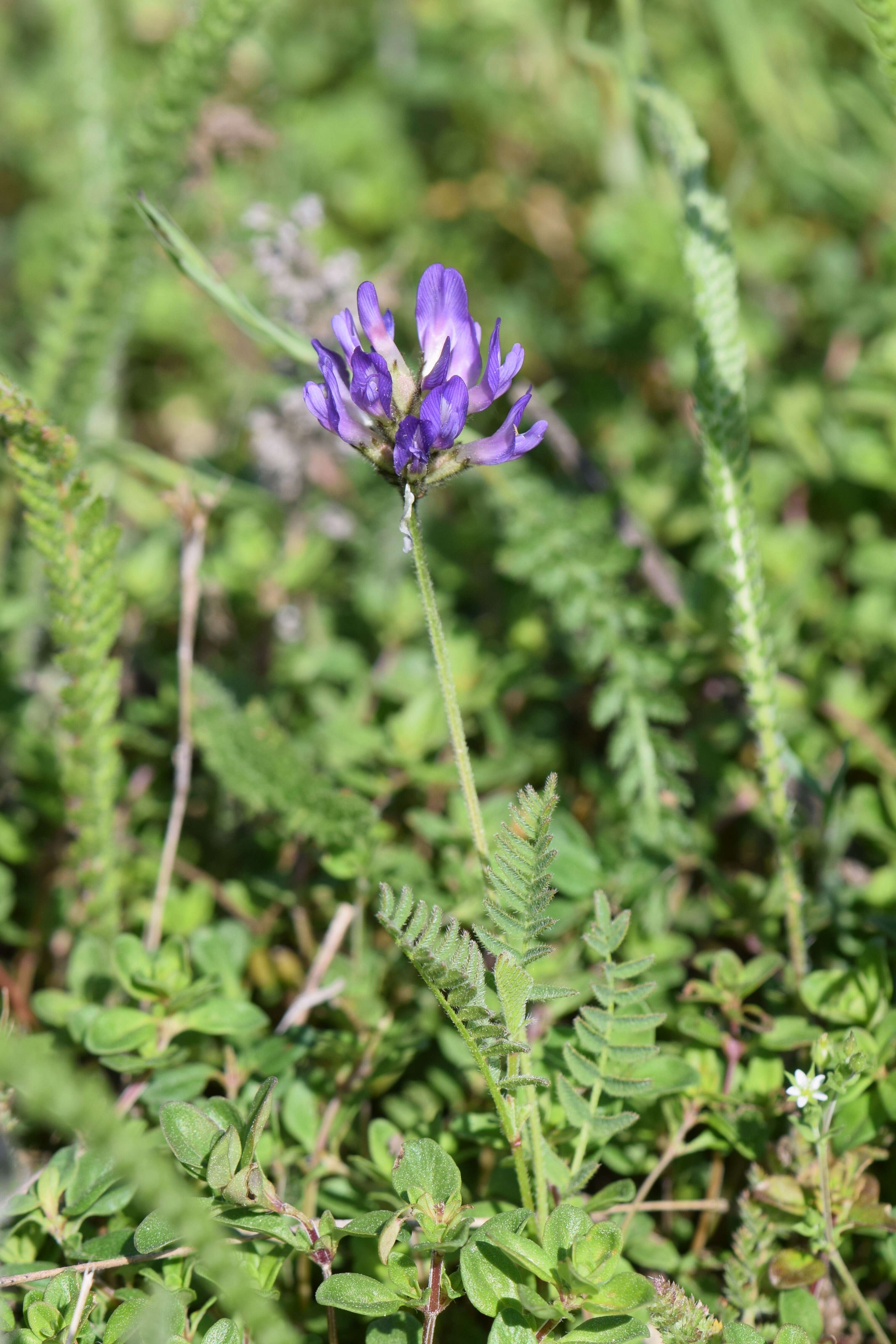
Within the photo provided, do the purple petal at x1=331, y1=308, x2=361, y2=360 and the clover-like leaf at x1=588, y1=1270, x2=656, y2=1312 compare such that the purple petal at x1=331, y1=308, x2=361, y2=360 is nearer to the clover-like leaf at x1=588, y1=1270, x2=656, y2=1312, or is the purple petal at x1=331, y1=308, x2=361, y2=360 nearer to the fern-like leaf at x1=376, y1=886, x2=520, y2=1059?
the fern-like leaf at x1=376, y1=886, x2=520, y2=1059

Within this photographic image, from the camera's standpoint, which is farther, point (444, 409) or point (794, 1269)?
point (794, 1269)

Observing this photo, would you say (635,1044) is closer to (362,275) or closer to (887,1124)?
(887,1124)

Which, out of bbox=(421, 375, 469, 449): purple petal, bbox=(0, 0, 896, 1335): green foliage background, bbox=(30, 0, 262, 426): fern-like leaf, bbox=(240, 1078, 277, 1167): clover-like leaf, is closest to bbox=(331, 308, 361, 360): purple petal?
bbox=(421, 375, 469, 449): purple petal

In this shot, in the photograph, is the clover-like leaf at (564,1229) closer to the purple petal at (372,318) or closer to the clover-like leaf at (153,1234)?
the clover-like leaf at (153,1234)

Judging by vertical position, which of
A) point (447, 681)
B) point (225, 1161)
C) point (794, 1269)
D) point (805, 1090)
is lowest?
point (794, 1269)

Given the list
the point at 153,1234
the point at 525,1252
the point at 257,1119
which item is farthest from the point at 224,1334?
the point at 525,1252

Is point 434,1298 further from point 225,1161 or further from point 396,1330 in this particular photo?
point 225,1161

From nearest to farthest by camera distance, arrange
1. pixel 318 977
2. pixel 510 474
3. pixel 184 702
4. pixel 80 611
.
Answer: pixel 80 611 → pixel 318 977 → pixel 184 702 → pixel 510 474
